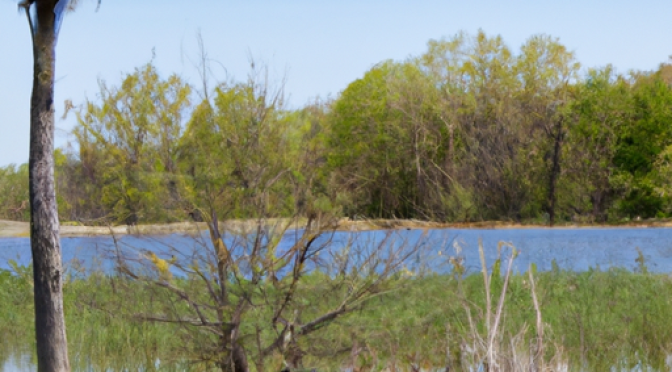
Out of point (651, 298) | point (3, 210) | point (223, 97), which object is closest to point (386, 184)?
point (223, 97)

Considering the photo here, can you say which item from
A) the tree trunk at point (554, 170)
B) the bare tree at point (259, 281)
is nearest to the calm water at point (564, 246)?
the tree trunk at point (554, 170)

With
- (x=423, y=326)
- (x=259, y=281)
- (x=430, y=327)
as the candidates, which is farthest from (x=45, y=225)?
(x=430, y=327)

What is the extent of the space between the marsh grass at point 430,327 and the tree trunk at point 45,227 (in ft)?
1.85

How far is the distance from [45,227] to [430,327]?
3725mm

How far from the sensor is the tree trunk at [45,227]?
4414mm

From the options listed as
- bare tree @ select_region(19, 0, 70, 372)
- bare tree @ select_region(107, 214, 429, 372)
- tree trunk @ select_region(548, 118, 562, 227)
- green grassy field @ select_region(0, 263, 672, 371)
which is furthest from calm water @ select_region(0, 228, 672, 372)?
bare tree @ select_region(19, 0, 70, 372)

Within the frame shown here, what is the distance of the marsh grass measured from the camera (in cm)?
517

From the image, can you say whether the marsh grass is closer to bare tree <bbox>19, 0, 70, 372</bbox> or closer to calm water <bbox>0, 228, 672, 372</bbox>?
bare tree <bbox>19, 0, 70, 372</bbox>

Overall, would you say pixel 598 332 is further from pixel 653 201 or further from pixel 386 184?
pixel 386 184

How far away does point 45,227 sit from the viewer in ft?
14.4

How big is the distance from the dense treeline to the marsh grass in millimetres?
14090

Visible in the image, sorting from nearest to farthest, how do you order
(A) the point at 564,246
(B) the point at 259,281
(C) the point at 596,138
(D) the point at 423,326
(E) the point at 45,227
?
(E) the point at 45,227 → (B) the point at 259,281 → (D) the point at 423,326 → (A) the point at 564,246 → (C) the point at 596,138

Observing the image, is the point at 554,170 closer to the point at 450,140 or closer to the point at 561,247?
the point at 450,140

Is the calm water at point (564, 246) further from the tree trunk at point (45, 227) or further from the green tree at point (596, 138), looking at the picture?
the tree trunk at point (45, 227)
